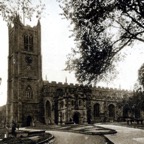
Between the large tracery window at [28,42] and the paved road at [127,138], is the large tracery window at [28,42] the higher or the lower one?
the higher one

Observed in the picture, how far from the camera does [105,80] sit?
1399cm

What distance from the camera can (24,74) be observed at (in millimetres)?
59344

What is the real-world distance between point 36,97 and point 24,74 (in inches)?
209

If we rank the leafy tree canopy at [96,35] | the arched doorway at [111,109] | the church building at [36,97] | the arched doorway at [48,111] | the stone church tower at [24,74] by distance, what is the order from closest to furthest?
the leafy tree canopy at [96,35]
the church building at [36,97]
the stone church tower at [24,74]
the arched doorway at [48,111]
the arched doorway at [111,109]

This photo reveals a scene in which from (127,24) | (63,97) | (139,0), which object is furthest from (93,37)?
(63,97)

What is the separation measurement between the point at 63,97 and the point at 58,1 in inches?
1665

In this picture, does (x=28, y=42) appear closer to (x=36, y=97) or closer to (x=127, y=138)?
(x=36, y=97)

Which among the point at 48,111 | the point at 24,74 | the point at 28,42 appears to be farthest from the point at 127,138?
the point at 28,42

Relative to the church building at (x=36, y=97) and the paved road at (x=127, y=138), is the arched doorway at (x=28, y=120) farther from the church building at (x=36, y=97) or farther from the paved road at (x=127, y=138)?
the paved road at (x=127, y=138)

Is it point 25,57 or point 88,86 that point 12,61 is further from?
point 88,86

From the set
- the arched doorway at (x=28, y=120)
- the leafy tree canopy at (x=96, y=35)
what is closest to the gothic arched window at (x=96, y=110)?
the arched doorway at (x=28, y=120)

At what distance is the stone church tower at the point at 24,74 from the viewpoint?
187 feet

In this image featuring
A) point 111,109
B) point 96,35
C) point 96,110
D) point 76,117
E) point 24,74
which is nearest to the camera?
point 96,35

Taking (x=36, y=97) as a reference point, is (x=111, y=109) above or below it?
below
